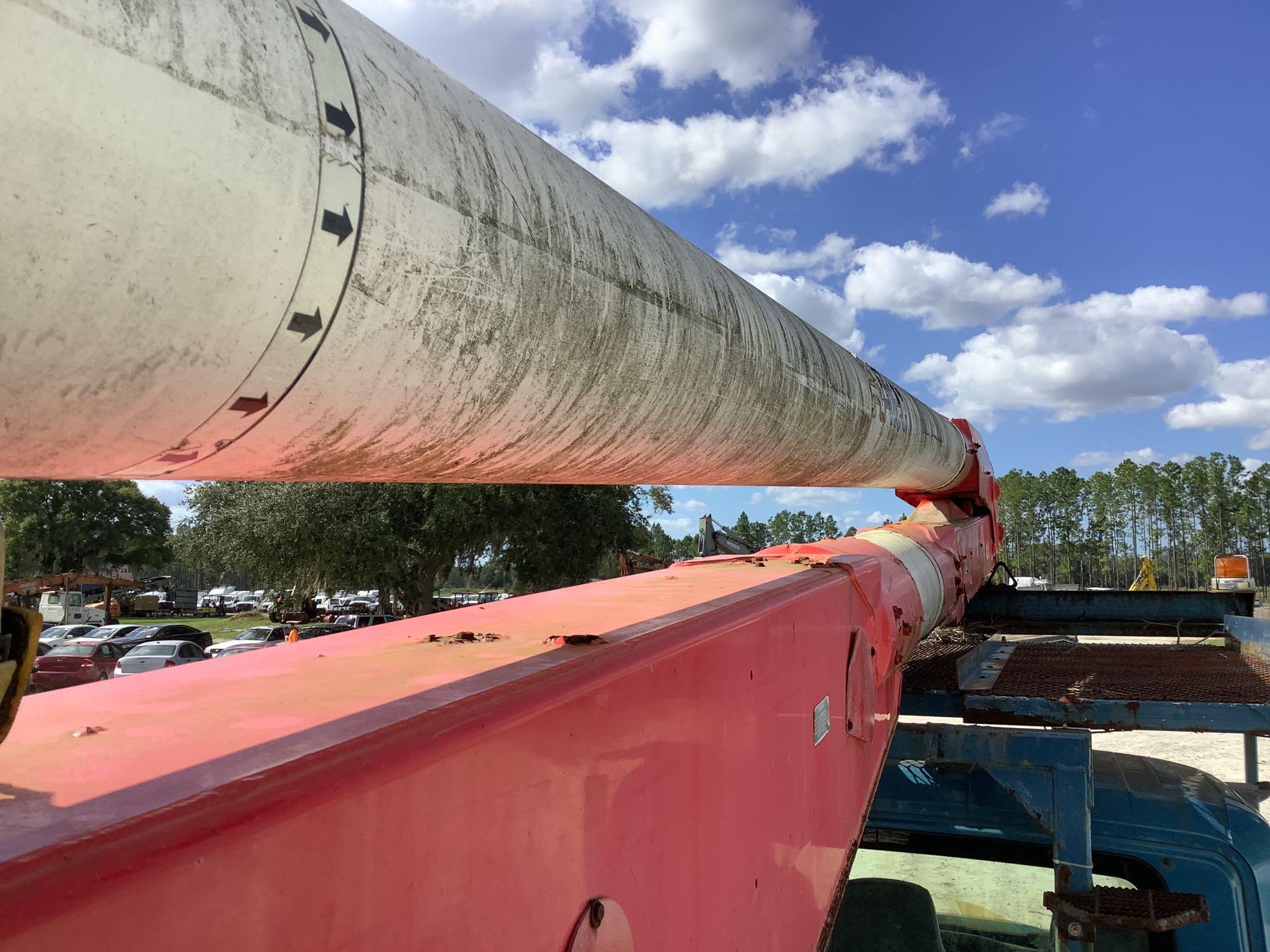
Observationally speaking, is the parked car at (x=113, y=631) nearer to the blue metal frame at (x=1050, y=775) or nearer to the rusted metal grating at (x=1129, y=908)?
the blue metal frame at (x=1050, y=775)

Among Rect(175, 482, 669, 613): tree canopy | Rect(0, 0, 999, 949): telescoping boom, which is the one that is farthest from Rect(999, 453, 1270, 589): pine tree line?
Rect(0, 0, 999, 949): telescoping boom

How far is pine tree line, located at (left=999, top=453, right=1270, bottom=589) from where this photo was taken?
6631cm

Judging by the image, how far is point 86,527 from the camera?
4438 cm

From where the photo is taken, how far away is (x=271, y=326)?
812mm

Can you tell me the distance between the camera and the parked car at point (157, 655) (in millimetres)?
16547

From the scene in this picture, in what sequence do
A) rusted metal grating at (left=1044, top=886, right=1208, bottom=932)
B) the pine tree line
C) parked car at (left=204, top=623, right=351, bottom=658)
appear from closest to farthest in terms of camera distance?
rusted metal grating at (left=1044, top=886, right=1208, bottom=932)
parked car at (left=204, top=623, right=351, bottom=658)
the pine tree line

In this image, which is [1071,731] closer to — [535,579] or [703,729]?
[703,729]

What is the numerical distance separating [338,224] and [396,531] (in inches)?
832

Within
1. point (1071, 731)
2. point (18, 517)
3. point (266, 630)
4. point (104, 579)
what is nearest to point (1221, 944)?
point (1071, 731)

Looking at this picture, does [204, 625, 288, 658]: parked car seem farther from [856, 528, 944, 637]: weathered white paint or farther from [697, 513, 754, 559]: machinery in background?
[856, 528, 944, 637]: weathered white paint

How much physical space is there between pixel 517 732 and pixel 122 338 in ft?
2.05

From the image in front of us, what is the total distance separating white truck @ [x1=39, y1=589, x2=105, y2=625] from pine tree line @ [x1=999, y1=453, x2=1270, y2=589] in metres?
58.7

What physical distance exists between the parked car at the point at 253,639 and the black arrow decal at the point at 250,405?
19.1m

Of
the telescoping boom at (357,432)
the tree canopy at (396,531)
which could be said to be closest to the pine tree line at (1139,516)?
the tree canopy at (396,531)
